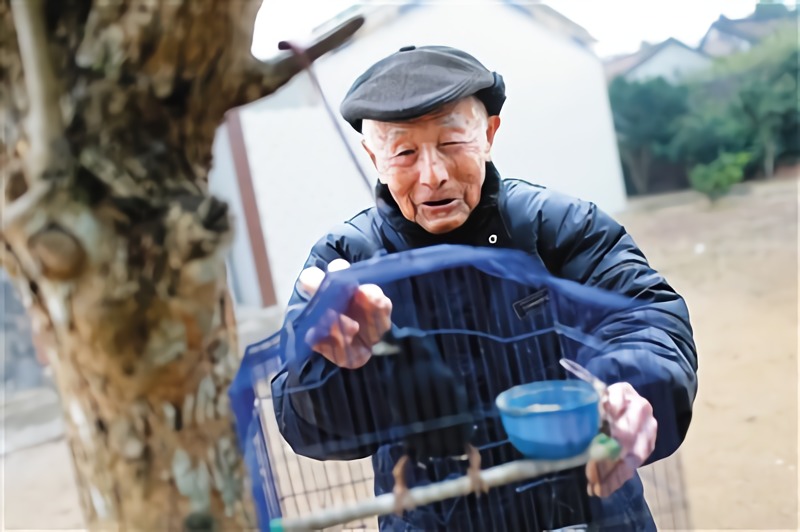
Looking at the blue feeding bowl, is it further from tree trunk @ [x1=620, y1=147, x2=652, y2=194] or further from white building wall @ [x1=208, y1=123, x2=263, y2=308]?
tree trunk @ [x1=620, y1=147, x2=652, y2=194]

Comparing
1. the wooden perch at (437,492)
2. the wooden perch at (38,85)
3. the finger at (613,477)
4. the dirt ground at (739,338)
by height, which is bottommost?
the dirt ground at (739,338)

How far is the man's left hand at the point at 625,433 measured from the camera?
58 cm

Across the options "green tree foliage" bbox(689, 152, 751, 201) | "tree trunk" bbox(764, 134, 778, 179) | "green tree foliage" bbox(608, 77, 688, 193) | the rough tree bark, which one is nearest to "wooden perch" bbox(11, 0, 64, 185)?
the rough tree bark

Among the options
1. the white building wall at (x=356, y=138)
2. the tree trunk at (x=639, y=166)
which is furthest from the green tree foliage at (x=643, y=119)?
the white building wall at (x=356, y=138)

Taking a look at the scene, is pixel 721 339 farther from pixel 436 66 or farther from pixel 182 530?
pixel 182 530

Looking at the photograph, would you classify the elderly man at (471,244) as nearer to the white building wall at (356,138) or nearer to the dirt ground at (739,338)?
the white building wall at (356,138)

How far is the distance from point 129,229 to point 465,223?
0.40 metres

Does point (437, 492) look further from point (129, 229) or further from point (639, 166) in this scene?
point (639, 166)

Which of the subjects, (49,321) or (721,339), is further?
(721,339)

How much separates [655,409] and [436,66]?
0.41 m

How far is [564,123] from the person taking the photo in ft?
5.93

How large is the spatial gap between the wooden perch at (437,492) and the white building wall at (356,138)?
559mm

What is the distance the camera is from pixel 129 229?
398mm

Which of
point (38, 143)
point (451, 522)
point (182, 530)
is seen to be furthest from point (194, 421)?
point (451, 522)
